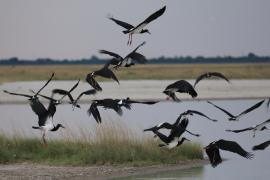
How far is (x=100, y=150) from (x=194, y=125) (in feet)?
34.7

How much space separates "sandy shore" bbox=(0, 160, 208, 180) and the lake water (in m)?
0.36

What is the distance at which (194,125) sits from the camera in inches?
1144

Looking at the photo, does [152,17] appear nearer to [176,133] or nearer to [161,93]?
[176,133]

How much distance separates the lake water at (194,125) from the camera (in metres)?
18.1

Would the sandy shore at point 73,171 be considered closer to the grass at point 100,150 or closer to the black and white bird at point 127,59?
the grass at point 100,150

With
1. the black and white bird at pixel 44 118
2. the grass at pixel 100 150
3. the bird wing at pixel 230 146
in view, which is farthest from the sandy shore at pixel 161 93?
the bird wing at pixel 230 146

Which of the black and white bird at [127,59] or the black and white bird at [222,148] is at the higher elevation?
the black and white bird at [127,59]

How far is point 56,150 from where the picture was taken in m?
19.5

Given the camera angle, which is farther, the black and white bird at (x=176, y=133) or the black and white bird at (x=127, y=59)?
the black and white bird at (x=176, y=133)

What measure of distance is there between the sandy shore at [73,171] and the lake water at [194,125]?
359 mm

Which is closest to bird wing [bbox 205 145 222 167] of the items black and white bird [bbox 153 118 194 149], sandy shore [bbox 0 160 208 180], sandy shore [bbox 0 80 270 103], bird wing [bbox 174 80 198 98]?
black and white bird [bbox 153 118 194 149]

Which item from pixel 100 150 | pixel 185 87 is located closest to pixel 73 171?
pixel 100 150

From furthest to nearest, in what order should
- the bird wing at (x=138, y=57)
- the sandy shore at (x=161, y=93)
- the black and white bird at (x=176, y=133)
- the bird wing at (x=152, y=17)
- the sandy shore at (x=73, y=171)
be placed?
the sandy shore at (x=161, y=93)
the sandy shore at (x=73, y=171)
the black and white bird at (x=176, y=133)
the bird wing at (x=138, y=57)
the bird wing at (x=152, y=17)

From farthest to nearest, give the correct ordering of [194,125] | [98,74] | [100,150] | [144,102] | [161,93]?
[161,93], [194,125], [100,150], [98,74], [144,102]
